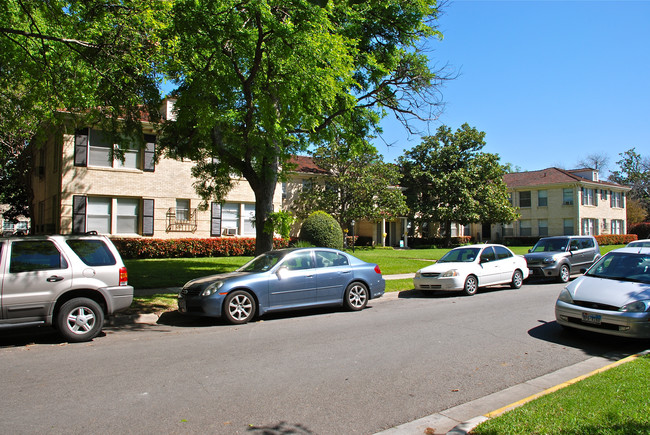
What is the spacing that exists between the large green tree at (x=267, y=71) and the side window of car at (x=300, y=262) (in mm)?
2862

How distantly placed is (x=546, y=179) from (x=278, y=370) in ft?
151

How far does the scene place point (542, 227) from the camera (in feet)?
147

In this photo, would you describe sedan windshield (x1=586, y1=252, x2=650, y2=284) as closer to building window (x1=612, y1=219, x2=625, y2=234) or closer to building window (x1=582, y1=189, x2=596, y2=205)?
building window (x1=582, y1=189, x2=596, y2=205)

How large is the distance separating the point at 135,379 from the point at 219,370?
101 cm

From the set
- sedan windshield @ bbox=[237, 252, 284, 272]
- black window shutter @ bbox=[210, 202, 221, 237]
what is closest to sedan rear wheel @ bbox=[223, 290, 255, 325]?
sedan windshield @ bbox=[237, 252, 284, 272]

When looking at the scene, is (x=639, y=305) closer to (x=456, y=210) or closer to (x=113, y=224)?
(x=113, y=224)

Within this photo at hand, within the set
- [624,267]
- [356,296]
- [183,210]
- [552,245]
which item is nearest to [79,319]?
[356,296]

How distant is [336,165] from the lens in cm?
3108

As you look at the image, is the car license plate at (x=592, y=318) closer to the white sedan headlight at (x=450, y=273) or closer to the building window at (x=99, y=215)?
the white sedan headlight at (x=450, y=273)

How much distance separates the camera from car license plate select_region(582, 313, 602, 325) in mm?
7029

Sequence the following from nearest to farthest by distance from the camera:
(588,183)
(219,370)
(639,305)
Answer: (219,370)
(639,305)
(588,183)

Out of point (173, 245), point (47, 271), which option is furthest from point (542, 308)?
point (173, 245)

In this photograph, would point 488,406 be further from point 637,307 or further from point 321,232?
point 321,232

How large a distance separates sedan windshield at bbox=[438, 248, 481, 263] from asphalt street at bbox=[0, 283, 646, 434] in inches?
156
